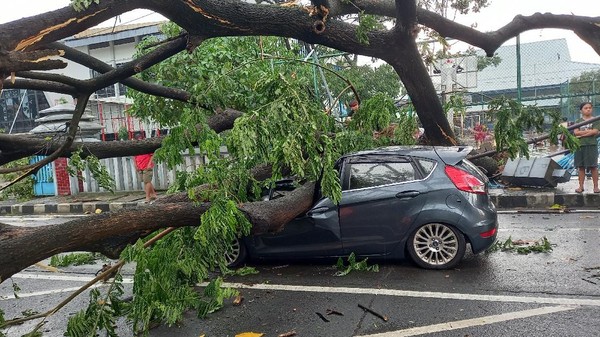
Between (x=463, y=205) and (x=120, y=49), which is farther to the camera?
(x=120, y=49)

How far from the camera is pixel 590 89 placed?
1348cm

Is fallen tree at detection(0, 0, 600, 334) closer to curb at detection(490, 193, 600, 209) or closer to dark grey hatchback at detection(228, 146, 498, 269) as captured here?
dark grey hatchback at detection(228, 146, 498, 269)

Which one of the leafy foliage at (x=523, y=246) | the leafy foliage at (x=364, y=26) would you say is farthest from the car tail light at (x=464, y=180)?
the leafy foliage at (x=364, y=26)

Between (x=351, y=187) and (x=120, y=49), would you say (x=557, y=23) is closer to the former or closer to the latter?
(x=351, y=187)

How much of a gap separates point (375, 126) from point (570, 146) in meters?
2.31

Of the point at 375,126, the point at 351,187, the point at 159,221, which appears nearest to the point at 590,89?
the point at 375,126

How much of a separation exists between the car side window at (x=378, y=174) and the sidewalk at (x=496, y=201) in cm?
311

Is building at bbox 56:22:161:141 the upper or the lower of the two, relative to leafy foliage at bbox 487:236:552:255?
upper

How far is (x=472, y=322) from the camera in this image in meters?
4.05

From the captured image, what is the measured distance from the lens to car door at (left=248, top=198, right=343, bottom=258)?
564cm

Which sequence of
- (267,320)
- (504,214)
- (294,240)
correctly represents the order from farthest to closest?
(504,214) → (294,240) → (267,320)

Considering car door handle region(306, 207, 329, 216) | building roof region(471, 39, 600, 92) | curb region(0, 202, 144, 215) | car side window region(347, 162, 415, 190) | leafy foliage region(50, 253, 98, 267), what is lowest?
curb region(0, 202, 144, 215)

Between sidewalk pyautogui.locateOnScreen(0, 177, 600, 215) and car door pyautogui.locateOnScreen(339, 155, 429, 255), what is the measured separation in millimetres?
3061

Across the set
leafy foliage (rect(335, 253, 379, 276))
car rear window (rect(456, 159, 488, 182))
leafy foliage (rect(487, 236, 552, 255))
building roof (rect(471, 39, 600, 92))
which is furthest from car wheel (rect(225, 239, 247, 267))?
building roof (rect(471, 39, 600, 92))
